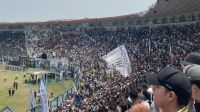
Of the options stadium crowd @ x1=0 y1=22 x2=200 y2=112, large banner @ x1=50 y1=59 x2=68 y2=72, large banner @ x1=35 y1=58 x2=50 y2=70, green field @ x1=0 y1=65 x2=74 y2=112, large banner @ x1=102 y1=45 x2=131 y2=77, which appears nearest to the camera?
large banner @ x1=102 y1=45 x2=131 y2=77

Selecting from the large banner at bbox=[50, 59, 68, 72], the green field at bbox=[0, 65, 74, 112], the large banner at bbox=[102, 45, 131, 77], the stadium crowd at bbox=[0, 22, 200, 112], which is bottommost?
the green field at bbox=[0, 65, 74, 112]

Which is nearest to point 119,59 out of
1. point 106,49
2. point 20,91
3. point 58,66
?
point 20,91

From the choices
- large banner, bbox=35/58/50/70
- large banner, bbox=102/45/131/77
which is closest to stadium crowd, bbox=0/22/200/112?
large banner, bbox=102/45/131/77

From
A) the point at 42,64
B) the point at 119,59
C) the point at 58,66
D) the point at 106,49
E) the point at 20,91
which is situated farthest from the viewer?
the point at 106,49

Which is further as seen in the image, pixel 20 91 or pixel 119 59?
pixel 20 91

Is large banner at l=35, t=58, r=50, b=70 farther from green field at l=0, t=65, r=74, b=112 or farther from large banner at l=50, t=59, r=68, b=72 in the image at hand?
green field at l=0, t=65, r=74, b=112

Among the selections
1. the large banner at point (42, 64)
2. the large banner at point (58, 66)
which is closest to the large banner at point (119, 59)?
the large banner at point (58, 66)

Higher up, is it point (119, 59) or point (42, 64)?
point (119, 59)

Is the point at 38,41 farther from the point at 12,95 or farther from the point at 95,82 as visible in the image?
the point at 95,82

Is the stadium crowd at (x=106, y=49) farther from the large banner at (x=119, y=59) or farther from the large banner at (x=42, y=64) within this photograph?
the large banner at (x=42, y=64)

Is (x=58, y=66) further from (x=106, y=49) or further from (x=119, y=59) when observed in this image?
(x=119, y=59)

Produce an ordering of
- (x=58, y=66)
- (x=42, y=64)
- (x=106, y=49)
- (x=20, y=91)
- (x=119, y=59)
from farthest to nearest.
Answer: (x=106, y=49) → (x=42, y=64) → (x=58, y=66) → (x=20, y=91) → (x=119, y=59)

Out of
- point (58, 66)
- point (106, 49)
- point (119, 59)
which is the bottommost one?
point (58, 66)

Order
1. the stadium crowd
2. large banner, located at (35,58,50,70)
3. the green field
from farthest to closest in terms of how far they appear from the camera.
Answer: large banner, located at (35,58,50,70), the green field, the stadium crowd
